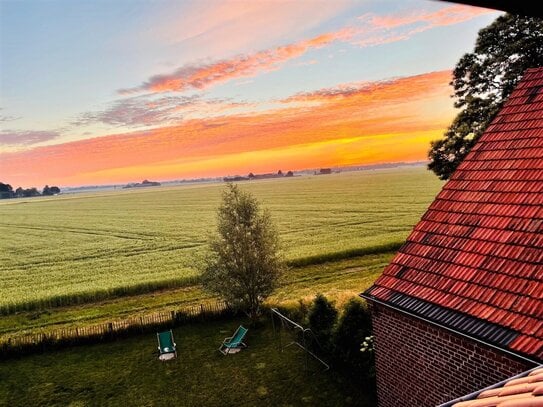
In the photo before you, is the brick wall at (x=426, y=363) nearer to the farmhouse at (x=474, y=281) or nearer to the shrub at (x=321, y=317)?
the farmhouse at (x=474, y=281)

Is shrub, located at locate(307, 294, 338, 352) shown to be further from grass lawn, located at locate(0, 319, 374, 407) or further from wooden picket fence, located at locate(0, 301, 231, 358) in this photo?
wooden picket fence, located at locate(0, 301, 231, 358)

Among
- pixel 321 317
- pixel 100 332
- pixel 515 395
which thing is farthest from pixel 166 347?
pixel 515 395

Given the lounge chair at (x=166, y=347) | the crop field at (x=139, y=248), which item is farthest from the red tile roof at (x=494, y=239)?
the crop field at (x=139, y=248)

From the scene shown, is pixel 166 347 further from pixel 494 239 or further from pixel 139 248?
pixel 139 248

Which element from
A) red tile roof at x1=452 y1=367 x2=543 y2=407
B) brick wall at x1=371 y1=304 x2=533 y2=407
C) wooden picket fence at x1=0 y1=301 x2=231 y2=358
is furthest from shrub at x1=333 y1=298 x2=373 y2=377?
red tile roof at x1=452 y1=367 x2=543 y2=407

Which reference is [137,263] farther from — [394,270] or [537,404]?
[537,404]
